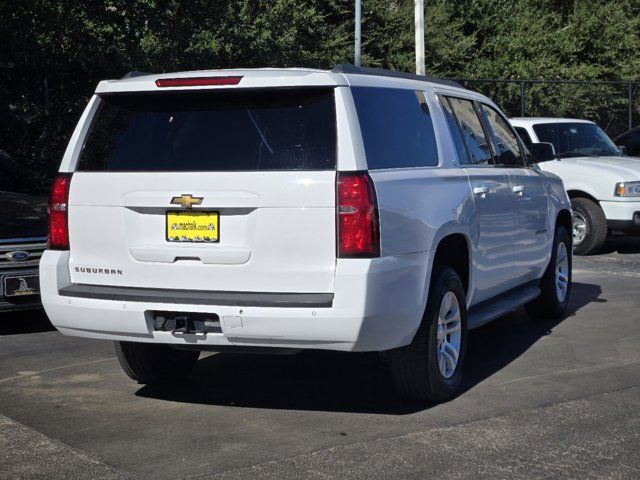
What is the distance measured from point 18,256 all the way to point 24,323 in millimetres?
1012

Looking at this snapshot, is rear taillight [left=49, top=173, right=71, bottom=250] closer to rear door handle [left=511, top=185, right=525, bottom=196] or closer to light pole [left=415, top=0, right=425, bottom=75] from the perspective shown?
rear door handle [left=511, top=185, right=525, bottom=196]

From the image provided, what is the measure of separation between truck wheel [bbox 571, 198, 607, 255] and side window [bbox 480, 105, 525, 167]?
588 cm

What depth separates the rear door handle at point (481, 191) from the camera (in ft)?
23.2

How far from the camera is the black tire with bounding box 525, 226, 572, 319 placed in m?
9.15

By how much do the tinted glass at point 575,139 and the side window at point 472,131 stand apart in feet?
23.9

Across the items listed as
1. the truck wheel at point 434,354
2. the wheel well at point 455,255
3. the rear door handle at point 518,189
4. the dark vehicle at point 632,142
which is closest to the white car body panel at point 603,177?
the dark vehicle at point 632,142

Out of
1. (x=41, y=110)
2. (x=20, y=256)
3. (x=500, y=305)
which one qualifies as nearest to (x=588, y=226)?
(x=500, y=305)

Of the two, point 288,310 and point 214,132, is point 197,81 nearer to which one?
point 214,132

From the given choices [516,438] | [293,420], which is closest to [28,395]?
[293,420]

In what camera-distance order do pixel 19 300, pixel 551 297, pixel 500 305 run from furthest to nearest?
pixel 551 297
pixel 19 300
pixel 500 305

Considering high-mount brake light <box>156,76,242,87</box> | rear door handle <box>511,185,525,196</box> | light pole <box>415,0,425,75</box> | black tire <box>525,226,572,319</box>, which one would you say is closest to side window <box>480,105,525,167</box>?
rear door handle <box>511,185,525,196</box>

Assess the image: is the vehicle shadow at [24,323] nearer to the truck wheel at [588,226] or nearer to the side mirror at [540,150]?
the side mirror at [540,150]

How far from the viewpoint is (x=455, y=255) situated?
6938mm

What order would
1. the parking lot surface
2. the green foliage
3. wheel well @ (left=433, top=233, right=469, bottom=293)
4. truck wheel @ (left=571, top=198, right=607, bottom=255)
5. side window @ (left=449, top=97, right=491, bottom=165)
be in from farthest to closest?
1. the green foliage
2. truck wheel @ (left=571, top=198, right=607, bottom=255)
3. side window @ (left=449, top=97, right=491, bottom=165)
4. wheel well @ (left=433, top=233, right=469, bottom=293)
5. the parking lot surface
